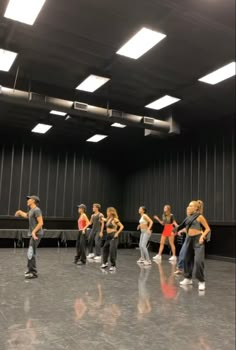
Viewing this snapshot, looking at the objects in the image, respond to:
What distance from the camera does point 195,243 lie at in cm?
598

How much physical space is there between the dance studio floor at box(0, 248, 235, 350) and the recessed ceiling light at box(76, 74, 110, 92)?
15.4ft

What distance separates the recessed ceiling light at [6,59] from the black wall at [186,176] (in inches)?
284

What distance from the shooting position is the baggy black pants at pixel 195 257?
19.0 feet

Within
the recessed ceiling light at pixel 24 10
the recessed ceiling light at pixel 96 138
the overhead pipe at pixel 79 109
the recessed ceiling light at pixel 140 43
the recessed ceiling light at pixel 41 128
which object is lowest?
the overhead pipe at pixel 79 109

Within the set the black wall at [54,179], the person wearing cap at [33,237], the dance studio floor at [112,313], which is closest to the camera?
the dance studio floor at [112,313]

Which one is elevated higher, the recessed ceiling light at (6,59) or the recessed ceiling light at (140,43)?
the recessed ceiling light at (140,43)

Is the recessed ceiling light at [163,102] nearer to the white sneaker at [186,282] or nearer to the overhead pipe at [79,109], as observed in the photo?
the overhead pipe at [79,109]

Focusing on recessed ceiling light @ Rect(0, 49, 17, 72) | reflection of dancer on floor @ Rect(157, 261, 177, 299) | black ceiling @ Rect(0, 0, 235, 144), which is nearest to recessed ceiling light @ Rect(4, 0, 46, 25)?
black ceiling @ Rect(0, 0, 235, 144)

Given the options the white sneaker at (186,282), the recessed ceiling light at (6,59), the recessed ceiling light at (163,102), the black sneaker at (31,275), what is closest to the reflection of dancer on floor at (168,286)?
the white sneaker at (186,282)

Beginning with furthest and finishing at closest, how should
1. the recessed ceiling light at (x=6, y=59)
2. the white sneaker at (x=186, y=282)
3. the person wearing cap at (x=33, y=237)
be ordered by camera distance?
the recessed ceiling light at (x=6, y=59)
the person wearing cap at (x=33, y=237)
the white sneaker at (x=186, y=282)

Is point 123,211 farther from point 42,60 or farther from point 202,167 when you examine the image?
point 42,60

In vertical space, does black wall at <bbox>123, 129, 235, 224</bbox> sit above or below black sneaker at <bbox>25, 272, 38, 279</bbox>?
above

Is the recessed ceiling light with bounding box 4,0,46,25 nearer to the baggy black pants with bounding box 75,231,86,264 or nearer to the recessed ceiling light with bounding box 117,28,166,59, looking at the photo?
the recessed ceiling light with bounding box 117,28,166,59

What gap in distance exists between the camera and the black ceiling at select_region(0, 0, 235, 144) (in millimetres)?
5746
